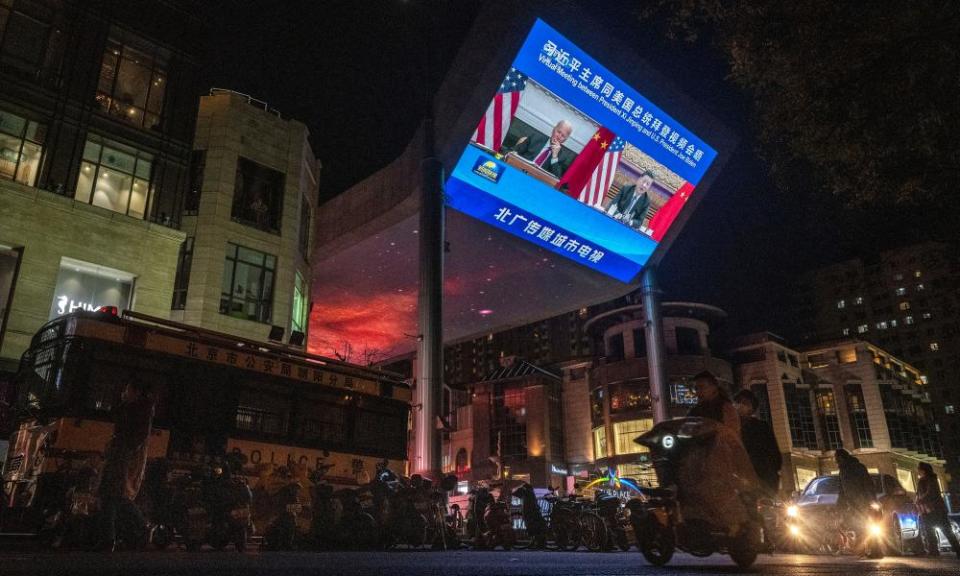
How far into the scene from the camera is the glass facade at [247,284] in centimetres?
2078

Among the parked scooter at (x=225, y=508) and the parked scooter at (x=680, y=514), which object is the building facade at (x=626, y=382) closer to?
the parked scooter at (x=225, y=508)

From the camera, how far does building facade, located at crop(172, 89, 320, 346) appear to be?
20.3 meters

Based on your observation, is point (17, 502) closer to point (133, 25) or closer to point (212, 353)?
point (212, 353)

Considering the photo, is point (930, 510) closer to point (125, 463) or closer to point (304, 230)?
A: point (125, 463)

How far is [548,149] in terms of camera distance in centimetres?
2566

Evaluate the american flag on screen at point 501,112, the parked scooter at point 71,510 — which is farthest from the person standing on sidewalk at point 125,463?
the american flag on screen at point 501,112

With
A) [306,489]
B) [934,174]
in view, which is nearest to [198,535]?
[306,489]

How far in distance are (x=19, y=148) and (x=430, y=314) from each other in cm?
1310

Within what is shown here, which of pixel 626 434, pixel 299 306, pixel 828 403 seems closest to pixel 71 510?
pixel 299 306

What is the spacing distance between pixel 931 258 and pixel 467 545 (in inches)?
421

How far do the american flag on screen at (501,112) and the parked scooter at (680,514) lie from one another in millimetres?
19527

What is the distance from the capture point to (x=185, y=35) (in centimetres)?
2072

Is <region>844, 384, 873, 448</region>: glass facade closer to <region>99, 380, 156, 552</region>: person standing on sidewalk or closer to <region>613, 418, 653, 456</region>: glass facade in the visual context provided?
<region>613, 418, 653, 456</region>: glass facade

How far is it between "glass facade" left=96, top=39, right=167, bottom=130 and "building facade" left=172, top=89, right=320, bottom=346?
2.32m
